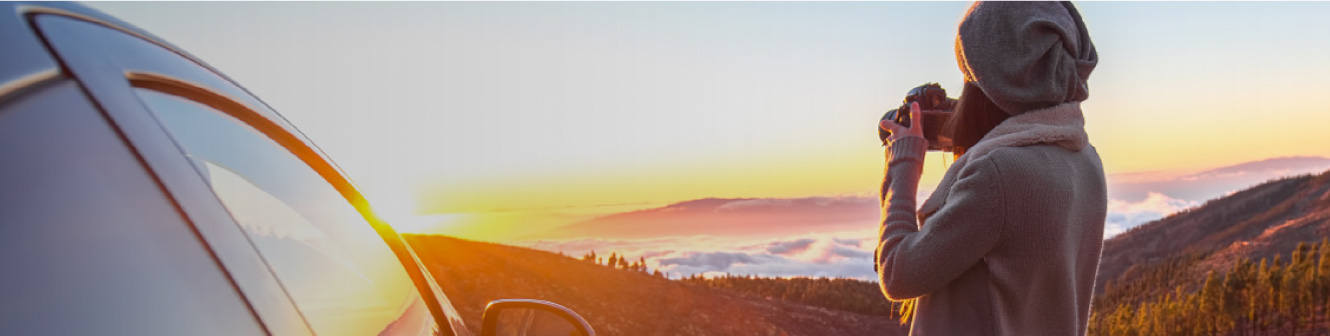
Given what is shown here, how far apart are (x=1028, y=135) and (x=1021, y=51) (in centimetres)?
21

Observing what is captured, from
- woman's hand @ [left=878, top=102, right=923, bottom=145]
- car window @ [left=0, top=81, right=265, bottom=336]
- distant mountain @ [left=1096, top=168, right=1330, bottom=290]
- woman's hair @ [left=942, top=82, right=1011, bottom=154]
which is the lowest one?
distant mountain @ [left=1096, top=168, right=1330, bottom=290]

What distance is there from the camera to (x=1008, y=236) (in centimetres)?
248

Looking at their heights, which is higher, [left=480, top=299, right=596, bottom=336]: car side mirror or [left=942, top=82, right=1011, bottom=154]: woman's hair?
[left=480, top=299, right=596, bottom=336]: car side mirror

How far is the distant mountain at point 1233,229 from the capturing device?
9494cm

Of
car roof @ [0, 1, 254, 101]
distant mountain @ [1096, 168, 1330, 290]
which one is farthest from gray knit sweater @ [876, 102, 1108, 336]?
distant mountain @ [1096, 168, 1330, 290]

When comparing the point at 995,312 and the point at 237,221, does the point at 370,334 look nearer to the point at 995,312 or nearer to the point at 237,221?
the point at 237,221

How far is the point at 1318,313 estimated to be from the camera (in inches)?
1823

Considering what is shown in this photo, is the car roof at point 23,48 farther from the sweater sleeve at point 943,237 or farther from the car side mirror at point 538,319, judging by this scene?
the sweater sleeve at point 943,237

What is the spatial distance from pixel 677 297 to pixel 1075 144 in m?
7.07

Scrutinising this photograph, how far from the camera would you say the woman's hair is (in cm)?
269

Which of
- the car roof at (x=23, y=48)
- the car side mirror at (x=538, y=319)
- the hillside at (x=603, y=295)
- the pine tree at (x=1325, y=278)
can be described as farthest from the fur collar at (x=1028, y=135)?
the pine tree at (x=1325, y=278)

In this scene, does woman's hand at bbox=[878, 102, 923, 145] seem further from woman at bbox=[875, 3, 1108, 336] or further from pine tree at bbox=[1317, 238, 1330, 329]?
pine tree at bbox=[1317, 238, 1330, 329]

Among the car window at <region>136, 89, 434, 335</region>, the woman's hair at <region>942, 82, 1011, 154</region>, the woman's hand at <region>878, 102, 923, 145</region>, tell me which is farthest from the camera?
the woman's hand at <region>878, 102, 923, 145</region>

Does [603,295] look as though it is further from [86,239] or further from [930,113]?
[86,239]
